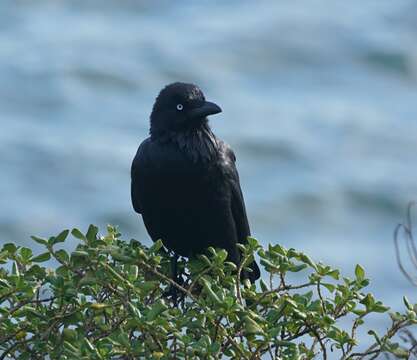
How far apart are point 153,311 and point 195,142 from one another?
2235mm

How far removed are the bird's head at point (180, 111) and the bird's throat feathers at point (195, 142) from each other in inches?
0.9

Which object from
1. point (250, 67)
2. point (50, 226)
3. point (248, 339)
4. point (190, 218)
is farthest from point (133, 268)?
point (250, 67)

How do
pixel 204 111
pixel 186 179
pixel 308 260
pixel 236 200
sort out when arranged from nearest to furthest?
pixel 308 260 < pixel 186 179 < pixel 204 111 < pixel 236 200

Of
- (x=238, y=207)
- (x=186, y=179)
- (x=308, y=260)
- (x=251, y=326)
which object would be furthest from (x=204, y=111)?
(x=251, y=326)

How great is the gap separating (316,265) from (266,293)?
183 millimetres

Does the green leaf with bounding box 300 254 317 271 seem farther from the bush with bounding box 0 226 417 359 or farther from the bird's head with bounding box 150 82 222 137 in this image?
the bird's head with bounding box 150 82 222 137

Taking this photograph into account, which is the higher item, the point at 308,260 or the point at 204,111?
the point at 204,111

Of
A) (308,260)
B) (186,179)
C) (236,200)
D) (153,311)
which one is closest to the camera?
(153,311)

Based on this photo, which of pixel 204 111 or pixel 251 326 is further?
pixel 204 111

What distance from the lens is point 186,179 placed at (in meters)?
6.08

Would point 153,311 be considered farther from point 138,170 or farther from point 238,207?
point 238,207

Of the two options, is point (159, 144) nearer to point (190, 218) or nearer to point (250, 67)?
point (190, 218)

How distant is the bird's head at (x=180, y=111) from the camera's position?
6242mm

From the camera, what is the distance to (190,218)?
6.20m
